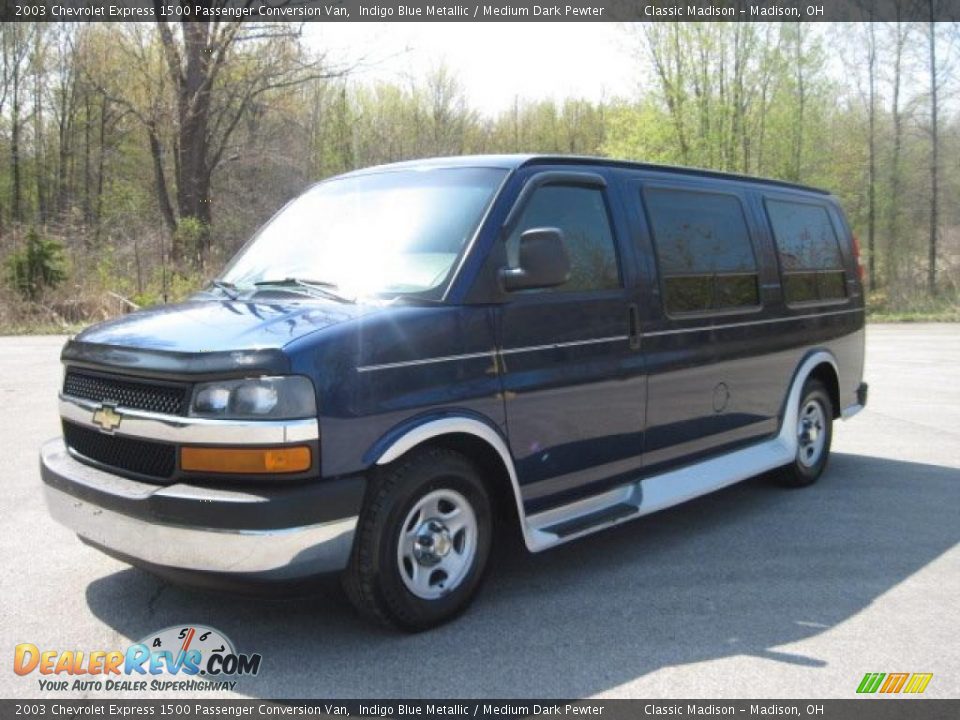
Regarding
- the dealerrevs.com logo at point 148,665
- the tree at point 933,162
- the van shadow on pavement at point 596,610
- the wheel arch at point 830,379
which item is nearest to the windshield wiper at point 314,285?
the van shadow on pavement at point 596,610

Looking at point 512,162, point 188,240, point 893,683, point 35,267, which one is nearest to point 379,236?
point 512,162

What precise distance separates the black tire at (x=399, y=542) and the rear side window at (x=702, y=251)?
1.91 metres

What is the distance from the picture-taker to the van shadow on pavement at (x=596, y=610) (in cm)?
348

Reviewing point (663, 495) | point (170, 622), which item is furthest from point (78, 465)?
point (663, 495)

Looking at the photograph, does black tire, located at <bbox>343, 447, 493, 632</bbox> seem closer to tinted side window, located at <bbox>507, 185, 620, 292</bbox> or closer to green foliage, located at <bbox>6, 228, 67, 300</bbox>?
tinted side window, located at <bbox>507, 185, 620, 292</bbox>

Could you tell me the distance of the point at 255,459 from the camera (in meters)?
3.37

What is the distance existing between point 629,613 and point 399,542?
1.21 meters

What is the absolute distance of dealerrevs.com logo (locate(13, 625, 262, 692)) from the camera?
3424mm

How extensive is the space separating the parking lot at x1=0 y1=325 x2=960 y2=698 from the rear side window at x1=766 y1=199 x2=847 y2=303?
1.62 metres

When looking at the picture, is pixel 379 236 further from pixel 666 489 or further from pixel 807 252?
pixel 807 252

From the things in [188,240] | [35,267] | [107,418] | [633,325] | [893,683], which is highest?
[188,240]

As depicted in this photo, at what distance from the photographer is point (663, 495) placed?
498cm

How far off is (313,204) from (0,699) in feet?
9.86

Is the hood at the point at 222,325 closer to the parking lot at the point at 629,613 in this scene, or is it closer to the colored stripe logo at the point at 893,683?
the parking lot at the point at 629,613
